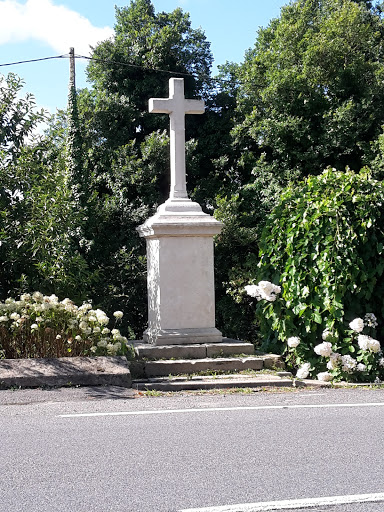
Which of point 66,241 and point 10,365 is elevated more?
point 66,241

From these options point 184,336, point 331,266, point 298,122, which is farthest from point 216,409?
point 298,122

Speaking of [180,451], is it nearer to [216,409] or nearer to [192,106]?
[216,409]

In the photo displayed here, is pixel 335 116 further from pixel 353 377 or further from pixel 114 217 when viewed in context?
pixel 353 377

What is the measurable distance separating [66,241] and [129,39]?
1010 cm

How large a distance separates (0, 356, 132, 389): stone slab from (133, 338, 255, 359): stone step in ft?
4.59

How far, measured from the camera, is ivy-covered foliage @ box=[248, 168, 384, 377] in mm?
8383

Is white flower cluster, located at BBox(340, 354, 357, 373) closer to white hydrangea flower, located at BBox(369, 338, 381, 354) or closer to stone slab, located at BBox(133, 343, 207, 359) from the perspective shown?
white hydrangea flower, located at BBox(369, 338, 381, 354)

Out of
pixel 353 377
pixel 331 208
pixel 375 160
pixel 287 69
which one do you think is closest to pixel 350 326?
pixel 353 377

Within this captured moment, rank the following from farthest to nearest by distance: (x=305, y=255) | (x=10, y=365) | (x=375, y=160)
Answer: (x=375, y=160)
(x=305, y=255)
(x=10, y=365)

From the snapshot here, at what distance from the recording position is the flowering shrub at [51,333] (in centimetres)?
805

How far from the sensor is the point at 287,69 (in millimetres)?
17359

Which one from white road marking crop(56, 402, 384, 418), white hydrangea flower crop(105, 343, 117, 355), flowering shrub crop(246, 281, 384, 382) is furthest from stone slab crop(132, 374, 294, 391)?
white road marking crop(56, 402, 384, 418)

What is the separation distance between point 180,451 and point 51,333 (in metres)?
3.90

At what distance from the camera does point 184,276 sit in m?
9.75
